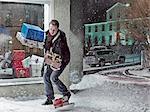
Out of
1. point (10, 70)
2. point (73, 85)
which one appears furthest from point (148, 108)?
point (10, 70)

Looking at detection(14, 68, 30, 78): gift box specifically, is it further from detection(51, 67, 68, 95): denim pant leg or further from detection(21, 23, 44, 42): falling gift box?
detection(51, 67, 68, 95): denim pant leg

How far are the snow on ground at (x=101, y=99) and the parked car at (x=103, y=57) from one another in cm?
19

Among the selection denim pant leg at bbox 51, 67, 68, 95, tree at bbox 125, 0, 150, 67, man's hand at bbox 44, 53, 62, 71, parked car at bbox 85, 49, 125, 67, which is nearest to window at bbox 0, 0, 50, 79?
man's hand at bbox 44, 53, 62, 71

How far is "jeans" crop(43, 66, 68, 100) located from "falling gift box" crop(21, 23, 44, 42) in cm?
51

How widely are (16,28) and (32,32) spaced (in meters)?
0.32

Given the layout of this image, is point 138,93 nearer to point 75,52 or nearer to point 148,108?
point 148,108

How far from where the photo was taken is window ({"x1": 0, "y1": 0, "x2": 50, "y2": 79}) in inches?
223

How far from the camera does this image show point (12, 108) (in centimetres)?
501

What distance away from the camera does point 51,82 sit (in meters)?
5.29

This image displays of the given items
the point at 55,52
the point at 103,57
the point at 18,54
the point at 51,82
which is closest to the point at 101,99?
the point at 103,57

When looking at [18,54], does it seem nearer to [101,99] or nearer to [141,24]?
[101,99]

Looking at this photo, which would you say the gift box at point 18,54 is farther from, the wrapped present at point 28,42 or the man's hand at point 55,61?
the man's hand at point 55,61

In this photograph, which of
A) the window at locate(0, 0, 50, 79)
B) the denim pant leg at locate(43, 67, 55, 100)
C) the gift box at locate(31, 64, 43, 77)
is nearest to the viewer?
the denim pant leg at locate(43, 67, 55, 100)

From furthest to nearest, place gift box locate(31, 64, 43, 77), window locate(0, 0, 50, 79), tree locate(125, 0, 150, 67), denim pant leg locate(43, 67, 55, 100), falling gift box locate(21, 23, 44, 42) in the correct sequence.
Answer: gift box locate(31, 64, 43, 77)
window locate(0, 0, 50, 79)
falling gift box locate(21, 23, 44, 42)
denim pant leg locate(43, 67, 55, 100)
tree locate(125, 0, 150, 67)
